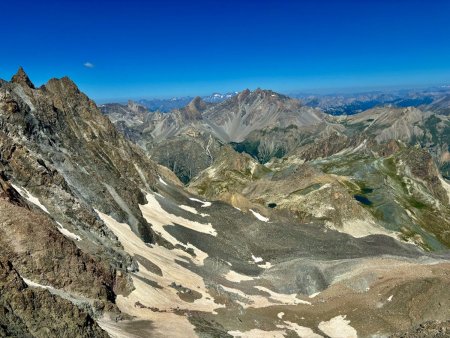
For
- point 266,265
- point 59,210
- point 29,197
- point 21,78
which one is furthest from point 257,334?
point 21,78

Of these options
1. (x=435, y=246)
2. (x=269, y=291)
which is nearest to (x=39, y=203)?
(x=269, y=291)

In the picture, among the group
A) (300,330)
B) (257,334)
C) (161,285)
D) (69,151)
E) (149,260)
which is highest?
(69,151)

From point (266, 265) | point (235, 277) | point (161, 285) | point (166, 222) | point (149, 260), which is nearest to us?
point (161, 285)

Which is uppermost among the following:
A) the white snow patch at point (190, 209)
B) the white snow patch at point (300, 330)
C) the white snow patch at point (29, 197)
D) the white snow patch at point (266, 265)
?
the white snow patch at point (29, 197)

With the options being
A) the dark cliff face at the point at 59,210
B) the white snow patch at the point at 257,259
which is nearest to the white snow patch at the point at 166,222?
the dark cliff face at the point at 59,210

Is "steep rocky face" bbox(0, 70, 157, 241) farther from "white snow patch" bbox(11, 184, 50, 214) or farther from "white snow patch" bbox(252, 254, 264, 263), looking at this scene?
"white snow patch" bbox(252, 254, 264, 263)

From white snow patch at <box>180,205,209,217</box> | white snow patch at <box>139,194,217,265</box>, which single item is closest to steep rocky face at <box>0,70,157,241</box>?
white snow patch at <box>139,194,217,265</box>

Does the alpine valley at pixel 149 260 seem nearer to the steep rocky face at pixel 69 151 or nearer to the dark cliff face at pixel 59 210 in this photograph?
the dark cliff face at pixel 59 210

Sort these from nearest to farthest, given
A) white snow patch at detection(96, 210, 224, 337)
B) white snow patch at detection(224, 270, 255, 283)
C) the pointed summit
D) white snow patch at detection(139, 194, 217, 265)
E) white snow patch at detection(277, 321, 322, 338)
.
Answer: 1. white snow patch at detection(96, 210, 224, 337)
2. white snow patch at detection(277, 321, 322, 338)
3. white snow patch at detection(224, 270, 255, 283)
4. white snow patch at detection(139, 194, 217, 265)
5. the pointed summit

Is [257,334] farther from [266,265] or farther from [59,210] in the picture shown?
[266,265]
